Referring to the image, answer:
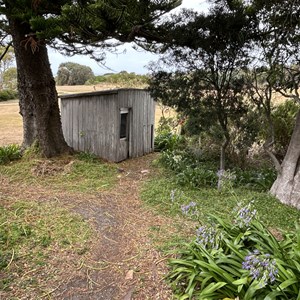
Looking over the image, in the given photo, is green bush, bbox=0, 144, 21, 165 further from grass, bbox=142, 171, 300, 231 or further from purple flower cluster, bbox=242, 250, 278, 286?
purple flower cluster, bbox=242, 250, 278, 286

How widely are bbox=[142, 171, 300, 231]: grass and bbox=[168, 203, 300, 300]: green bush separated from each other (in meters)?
0.78

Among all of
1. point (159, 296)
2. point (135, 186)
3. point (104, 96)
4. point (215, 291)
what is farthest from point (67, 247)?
point (104, 96)

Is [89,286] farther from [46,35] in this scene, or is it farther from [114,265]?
[46,35]

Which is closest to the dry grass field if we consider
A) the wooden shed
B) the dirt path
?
the wooden shed

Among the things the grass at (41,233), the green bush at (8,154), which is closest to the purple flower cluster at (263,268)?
the grass at (41,233)

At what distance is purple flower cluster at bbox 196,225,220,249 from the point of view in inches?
96.7

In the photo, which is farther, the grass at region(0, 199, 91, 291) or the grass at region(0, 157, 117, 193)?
the grass at region(0, 157, 117, 193)

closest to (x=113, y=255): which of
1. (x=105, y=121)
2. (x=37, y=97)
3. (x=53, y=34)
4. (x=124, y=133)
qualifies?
(x=53, y=34)

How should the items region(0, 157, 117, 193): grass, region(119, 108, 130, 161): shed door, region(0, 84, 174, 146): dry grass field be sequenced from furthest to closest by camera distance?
region(0, 84, 174, 146): dry grass field
region(119, 108, 130, 161): shed door
region(0, 157, 117, 193): grass

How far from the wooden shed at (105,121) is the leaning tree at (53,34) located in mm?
847

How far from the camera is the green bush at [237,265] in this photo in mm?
1996

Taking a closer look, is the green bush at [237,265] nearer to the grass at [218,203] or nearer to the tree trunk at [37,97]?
the grass at [218,203]

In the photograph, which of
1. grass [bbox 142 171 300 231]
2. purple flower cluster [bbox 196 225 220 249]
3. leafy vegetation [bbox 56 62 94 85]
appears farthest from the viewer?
leafy vegetation [bbox 56 62 94 85]

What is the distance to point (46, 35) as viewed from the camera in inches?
175
